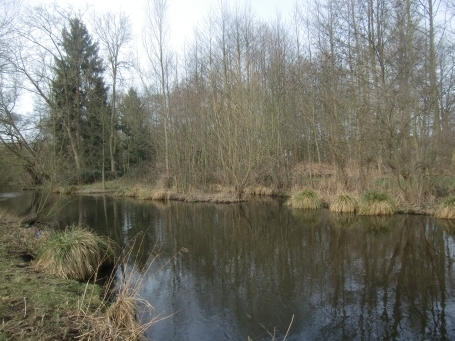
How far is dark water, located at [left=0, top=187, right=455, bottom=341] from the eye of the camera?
4.94 meters

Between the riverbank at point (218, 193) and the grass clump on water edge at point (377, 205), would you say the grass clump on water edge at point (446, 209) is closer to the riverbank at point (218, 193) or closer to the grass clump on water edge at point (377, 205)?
the riverbank at point (218, 193)

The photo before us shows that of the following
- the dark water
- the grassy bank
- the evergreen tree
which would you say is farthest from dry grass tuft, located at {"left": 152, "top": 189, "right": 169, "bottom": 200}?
the grassy bank

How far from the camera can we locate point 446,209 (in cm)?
1175

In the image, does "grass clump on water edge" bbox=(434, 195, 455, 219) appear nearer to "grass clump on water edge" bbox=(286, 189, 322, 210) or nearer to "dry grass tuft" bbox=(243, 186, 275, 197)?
"grass clump on water edge" bbox=(286, 189, 322, 210)

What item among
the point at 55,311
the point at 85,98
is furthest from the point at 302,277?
the point at 85,98

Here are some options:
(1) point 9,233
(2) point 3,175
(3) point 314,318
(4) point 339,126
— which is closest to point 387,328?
(3) point 314,318

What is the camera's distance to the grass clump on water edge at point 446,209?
38.4 feet

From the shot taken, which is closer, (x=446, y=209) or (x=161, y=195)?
(x=446, y=209)

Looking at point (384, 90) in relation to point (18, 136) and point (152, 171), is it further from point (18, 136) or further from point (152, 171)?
point (152, 171)

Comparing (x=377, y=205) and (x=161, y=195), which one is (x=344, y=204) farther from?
(x=161, y=195)

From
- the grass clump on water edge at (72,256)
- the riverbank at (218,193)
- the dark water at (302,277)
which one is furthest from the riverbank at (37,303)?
the riverbank at (218,193)

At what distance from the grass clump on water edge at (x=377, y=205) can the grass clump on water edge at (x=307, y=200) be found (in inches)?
90.2

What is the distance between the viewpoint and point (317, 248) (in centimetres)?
910

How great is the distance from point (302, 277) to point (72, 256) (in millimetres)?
4588
